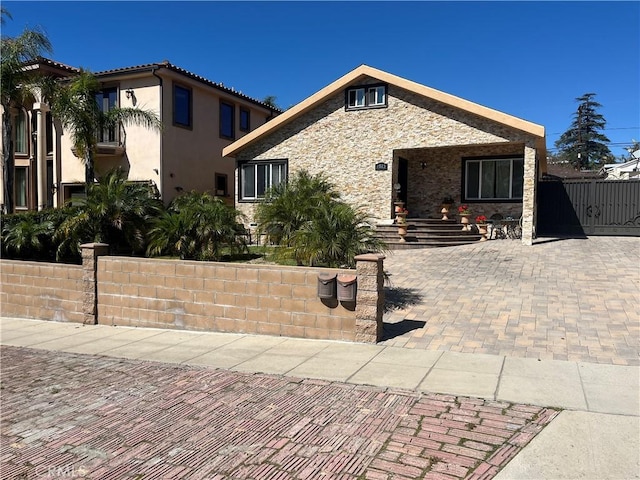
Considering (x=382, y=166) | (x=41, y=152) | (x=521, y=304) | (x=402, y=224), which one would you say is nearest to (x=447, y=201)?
(x=382, y=166)

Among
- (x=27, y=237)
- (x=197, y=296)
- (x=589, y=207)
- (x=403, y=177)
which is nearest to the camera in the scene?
(x=197, y=296)

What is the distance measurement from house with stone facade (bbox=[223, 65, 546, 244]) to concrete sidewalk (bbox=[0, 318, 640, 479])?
11.1 meters

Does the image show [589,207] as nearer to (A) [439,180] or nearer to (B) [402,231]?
(A) [439,180]

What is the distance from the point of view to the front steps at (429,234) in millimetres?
16109

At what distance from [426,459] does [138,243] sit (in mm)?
11041

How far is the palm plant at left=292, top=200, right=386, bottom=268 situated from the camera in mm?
8703

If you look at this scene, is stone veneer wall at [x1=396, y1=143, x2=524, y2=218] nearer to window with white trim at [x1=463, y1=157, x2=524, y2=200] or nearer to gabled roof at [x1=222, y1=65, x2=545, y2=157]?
window with white trim at [x1=463, y1=157, x2=524, y2=200]

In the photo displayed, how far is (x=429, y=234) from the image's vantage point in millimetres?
16766

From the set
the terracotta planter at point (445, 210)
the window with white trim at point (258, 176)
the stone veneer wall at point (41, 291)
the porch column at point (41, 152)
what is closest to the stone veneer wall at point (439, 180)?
the terracotta planter at point (445, 210)

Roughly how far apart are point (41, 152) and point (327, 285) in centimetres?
2024

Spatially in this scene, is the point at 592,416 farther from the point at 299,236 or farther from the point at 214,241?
the point at 214,241

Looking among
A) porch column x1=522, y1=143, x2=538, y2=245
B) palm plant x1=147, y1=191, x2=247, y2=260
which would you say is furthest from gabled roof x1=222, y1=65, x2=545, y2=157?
palm plant x1=147, y1=191, x2=247, y2=260

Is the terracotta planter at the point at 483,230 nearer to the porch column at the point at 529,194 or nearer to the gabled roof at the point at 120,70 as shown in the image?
the porch column at the point at 529,194

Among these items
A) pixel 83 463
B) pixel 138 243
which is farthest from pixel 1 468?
pixel 138 243
